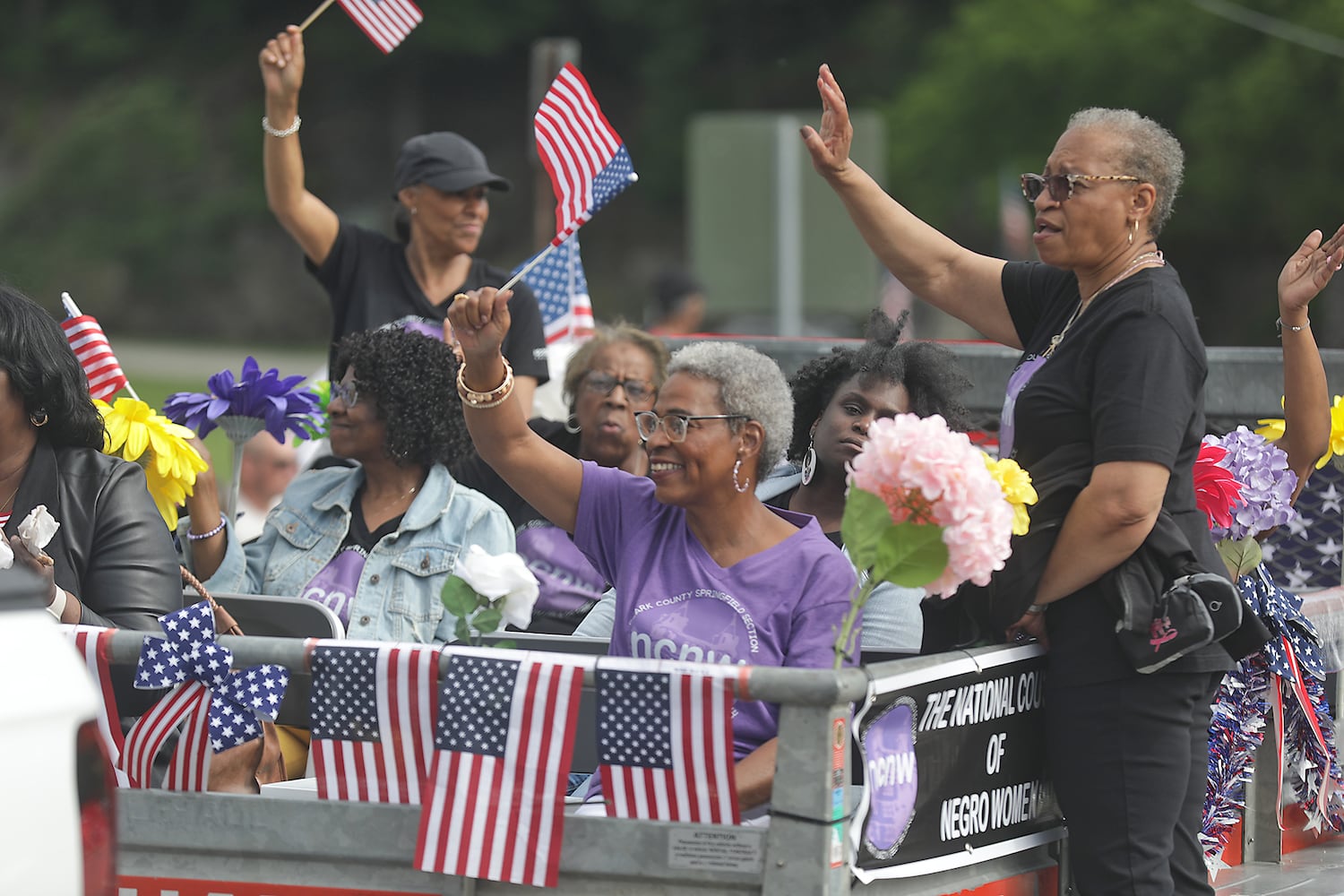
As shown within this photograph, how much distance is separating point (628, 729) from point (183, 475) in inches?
87.6

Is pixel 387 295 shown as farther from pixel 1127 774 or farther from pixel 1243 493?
pixel 1127 774

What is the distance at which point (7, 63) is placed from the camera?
5106 centimetres

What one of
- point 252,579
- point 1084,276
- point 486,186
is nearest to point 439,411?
point 252,579

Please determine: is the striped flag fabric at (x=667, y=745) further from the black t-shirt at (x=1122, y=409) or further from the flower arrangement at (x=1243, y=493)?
the flower arrangement at (x=1243, y=493)

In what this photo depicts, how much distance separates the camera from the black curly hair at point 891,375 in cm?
484

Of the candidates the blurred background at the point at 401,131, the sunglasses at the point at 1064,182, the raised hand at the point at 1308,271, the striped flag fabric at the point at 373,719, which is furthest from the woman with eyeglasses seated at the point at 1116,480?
the blurred background at the point at 401,131

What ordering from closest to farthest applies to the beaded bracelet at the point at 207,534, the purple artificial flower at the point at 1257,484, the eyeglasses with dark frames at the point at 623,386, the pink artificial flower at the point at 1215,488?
1. the pink artificial flower at the point at 1215,488
2. the purple artificial flower at the point at 1257,484
3. the beaded bracelet at the point at 207,534
4. the eyeglasses with dark frames at the point at 623,386

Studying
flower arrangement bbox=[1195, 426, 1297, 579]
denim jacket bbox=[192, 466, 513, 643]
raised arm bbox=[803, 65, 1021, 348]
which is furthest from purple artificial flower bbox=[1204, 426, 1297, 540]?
denim jacket bbox=[192, 466, 513, 643]

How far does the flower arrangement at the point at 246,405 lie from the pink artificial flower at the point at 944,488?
2.82 metres

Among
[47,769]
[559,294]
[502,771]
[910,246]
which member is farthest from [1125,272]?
[559,294]

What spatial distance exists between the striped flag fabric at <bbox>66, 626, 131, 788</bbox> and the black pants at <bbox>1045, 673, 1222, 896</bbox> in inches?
77.3

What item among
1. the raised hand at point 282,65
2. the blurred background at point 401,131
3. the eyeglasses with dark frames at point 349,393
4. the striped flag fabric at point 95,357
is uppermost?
the blurred background at point 401,131

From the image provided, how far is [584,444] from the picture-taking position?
5863 millimetres

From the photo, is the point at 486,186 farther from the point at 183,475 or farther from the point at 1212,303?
the point at 1212,303
